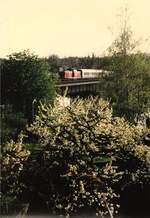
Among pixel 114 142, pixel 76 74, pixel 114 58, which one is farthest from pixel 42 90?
pixel 76 74

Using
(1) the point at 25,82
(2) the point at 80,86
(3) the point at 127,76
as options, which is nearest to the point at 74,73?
(2) the point at 80,86

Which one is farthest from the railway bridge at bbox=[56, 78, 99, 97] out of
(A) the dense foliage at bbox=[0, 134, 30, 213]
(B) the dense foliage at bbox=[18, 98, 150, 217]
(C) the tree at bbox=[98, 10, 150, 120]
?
(A) the dense foliage at bbox=[0, 134, 30, 213]

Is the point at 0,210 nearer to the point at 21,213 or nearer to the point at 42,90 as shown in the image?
the point at 21,213

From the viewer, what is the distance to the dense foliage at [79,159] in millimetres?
19875

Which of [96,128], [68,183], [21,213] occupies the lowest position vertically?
[21,213]

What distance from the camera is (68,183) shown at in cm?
2041

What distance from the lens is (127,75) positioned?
56.8 m

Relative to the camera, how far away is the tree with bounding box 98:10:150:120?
5625 cm

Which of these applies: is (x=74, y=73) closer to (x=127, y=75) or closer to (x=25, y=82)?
(x=127, y=75)

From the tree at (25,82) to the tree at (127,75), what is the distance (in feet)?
22.6

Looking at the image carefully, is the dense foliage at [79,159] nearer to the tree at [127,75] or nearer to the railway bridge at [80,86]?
the tree at [127,75]

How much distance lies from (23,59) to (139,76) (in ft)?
42.0

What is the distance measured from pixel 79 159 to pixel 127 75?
1457 inches

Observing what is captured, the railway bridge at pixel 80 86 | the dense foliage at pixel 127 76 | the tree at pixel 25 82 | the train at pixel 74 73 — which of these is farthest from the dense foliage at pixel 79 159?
the train at pixel 74 73
